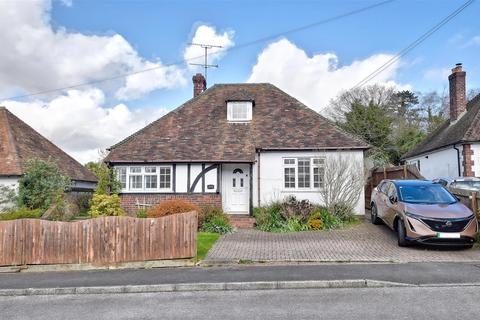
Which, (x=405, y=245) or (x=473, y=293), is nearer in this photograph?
(x=473, y=293)

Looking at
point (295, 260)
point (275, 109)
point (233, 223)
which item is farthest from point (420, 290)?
point (275, 109)

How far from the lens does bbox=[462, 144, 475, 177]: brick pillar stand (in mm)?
19703

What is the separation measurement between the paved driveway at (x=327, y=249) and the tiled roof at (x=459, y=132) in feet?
33.1

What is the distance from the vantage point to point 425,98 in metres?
44.5

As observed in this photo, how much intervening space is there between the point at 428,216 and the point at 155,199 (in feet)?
35.6

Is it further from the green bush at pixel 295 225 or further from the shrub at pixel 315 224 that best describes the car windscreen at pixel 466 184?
the green bush at pixel 295 225

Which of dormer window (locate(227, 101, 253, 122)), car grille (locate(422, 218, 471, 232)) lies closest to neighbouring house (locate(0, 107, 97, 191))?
dormer window (locate(227, 101, 253, 122))

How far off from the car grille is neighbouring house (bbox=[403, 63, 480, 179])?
11.2 m

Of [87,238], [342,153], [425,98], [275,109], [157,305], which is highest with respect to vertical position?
[425,98]

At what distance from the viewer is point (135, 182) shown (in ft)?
Result: 56.3

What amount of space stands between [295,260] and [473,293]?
382 cm

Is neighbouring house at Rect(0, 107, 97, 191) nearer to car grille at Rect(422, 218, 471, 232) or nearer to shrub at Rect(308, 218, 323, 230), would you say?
shrub at Rect(308, 218, 323, 230)

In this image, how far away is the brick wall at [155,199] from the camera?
16.5m

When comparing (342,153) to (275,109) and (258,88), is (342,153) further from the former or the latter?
(258,88)
